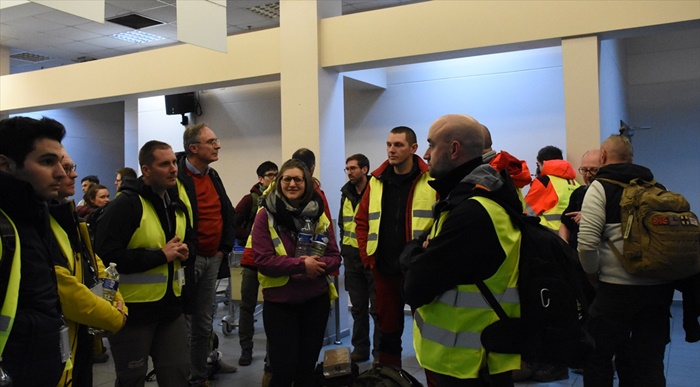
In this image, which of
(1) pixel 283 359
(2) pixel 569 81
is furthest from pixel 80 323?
(2) pixel 569 81

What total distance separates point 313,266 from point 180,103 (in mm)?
5920

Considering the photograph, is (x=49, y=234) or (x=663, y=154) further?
(x=663, y=154)

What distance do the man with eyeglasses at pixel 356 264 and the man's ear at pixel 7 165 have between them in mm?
3231

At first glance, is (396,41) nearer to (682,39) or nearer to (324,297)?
(324,297)

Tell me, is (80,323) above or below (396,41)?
below

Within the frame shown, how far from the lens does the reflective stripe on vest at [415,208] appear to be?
333 centimetres

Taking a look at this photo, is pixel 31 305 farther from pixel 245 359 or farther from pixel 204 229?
pixel 245 359

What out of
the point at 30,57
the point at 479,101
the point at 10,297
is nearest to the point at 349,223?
the point at 479,101

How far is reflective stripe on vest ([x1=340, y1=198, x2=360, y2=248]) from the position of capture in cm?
485

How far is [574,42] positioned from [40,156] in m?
4.07

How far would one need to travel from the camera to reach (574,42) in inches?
181

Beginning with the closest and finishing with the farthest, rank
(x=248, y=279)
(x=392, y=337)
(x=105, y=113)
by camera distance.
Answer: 1. (x=392, y=337)
2. (x=248, y=279)
3. (x=105, y=113)

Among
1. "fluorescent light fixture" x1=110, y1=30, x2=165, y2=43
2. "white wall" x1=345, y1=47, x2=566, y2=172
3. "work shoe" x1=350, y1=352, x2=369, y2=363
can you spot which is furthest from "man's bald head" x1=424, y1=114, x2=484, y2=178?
"fluorescent light fixture" x1=110, y1=30, x2=165, y2=43

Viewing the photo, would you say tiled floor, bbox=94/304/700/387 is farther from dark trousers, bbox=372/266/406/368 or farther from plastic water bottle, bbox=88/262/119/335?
plastic water bottle, bbox=88/262/119/335
